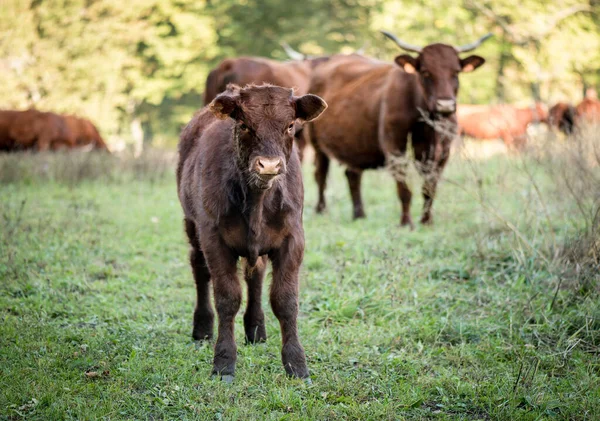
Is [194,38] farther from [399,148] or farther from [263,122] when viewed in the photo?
[263,122]

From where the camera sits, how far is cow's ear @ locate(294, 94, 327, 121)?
4441mm

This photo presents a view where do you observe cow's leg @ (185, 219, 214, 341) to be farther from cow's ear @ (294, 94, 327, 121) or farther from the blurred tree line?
the blurred tree line

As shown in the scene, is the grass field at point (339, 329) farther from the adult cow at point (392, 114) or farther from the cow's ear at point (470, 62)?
the cow's ear at point (470, 62)

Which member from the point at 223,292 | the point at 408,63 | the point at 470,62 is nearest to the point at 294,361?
the point at 223,292

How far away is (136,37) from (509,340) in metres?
25.0

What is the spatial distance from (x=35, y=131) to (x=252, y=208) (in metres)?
14.6

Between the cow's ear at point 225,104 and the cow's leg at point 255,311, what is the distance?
1213 mm

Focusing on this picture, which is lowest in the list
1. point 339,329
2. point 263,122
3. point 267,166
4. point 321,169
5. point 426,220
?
point 321,169

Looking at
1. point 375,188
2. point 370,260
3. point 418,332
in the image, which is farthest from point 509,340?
point 375,188

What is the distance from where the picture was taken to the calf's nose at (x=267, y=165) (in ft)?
13.4

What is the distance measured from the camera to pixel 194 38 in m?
27.6

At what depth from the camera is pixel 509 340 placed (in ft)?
16.6

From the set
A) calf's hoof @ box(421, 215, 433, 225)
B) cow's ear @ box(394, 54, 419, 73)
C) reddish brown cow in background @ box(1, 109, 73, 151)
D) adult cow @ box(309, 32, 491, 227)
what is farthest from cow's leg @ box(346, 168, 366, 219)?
reddish brown cow in background @ box(1, 109, 73, 151)

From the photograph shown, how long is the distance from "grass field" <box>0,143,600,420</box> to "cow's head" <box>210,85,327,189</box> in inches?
51.1
